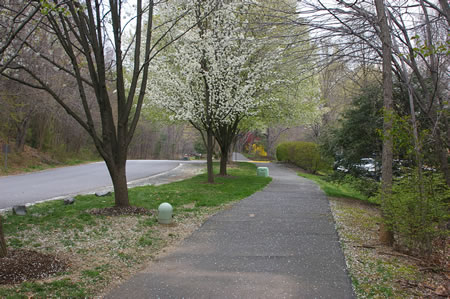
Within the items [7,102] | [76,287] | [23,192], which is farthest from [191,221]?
[7,102]

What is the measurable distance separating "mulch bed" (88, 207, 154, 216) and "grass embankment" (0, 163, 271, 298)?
25 centimetres

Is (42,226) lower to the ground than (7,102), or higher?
lower

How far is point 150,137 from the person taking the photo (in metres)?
46.4

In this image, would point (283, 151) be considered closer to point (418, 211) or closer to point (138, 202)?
point (138, 202)

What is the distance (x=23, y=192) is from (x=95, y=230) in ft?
21.1

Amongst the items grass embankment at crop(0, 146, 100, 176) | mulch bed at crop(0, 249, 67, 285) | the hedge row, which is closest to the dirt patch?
mulch bed at crop(0, 249, 67, 285)

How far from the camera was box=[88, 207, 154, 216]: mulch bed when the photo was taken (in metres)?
7.83

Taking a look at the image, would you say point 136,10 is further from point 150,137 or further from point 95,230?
point 150,137

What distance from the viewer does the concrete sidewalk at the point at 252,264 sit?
13.4 ft

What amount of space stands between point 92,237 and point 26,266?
1.67 m

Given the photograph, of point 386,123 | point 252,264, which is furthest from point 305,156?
point 252,264

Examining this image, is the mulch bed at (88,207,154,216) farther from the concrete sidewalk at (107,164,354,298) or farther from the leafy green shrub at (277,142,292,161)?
the leafy green shrub at (277,142,292,161)

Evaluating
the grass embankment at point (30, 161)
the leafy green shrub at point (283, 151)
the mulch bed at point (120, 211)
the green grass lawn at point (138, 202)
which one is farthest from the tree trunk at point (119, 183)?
the leafy green shrub at point (283, 151)

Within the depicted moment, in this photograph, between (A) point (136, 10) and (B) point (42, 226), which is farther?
(A) point (136, 10)
